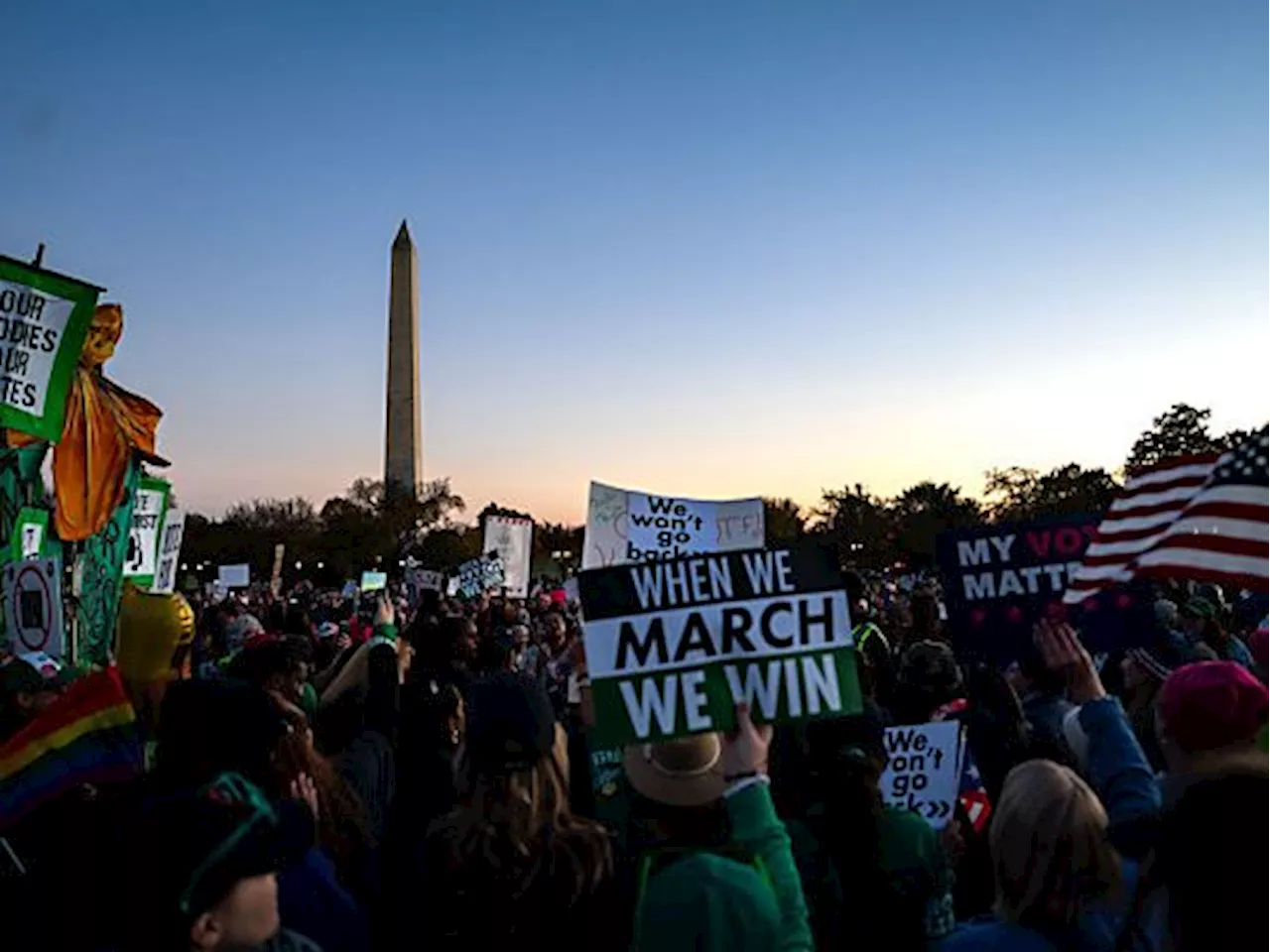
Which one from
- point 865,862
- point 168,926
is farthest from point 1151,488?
point 168,926

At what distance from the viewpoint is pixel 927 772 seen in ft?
16.6

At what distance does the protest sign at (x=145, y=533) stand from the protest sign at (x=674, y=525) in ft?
20.6

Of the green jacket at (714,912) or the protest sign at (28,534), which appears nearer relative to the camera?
the green jacket at (714,912)

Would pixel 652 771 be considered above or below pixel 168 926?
above

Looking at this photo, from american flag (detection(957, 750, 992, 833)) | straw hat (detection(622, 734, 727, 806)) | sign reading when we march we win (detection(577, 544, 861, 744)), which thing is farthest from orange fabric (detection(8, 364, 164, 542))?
straw hat (detection(622, 734, 727, 806))

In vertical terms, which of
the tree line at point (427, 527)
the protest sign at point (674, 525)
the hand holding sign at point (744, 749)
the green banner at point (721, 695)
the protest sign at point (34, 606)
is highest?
the tree line at point (427, 527)

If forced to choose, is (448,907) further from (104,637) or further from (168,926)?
(104,637)

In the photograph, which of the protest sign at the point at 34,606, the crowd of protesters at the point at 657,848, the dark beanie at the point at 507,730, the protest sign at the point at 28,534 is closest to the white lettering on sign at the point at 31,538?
the protest sign at the point at 28,534

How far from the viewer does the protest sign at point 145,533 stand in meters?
14.4

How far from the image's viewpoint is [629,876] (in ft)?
10.8

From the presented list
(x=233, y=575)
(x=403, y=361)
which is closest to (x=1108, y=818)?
(x=233, y=575)

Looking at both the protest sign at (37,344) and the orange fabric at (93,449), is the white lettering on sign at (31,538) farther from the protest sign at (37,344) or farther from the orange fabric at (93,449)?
the protest sign at (37,344)

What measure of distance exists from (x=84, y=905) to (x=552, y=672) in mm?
8801

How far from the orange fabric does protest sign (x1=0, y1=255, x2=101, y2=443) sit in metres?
4.80
